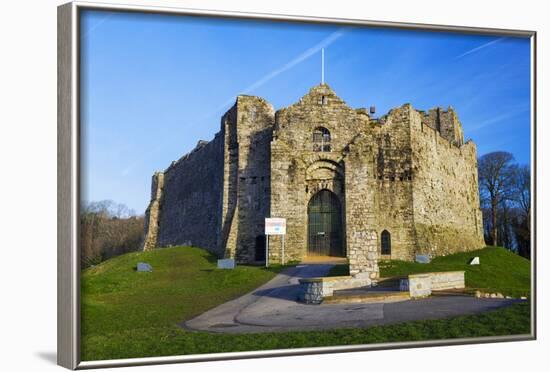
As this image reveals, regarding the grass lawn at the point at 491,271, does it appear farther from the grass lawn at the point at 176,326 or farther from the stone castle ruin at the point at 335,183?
the stone castle ruin at the point at 335,183

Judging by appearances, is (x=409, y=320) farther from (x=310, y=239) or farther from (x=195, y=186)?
(x=195, y=186)

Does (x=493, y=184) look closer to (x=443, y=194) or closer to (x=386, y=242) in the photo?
(x=443, y=194)

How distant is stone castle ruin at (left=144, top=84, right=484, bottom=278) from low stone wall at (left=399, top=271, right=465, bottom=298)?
277 inches

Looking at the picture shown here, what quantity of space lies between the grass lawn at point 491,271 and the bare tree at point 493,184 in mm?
2563

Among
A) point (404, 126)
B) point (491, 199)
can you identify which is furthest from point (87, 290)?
point (491, 199)

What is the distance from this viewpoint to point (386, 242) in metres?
29.9

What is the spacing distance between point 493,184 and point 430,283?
14.0m

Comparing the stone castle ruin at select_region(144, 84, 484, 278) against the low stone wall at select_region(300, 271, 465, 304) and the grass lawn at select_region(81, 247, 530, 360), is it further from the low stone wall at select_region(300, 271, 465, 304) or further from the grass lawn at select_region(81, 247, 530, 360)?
the grass lawn at select_region(81, 247, 530, 360)

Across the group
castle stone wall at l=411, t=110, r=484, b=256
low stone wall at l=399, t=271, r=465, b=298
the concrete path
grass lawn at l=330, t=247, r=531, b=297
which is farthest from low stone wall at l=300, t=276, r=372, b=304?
castle stone wall at l=411, t=110, r=484, b=256

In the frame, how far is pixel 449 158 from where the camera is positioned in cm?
3566

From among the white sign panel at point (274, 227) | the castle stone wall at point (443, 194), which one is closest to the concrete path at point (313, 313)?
the white sign panel at point (274, 227)

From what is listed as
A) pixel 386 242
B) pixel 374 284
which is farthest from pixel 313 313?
pixel 386 242

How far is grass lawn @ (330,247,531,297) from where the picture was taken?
18.3 meters

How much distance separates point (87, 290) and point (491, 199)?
24301mm
